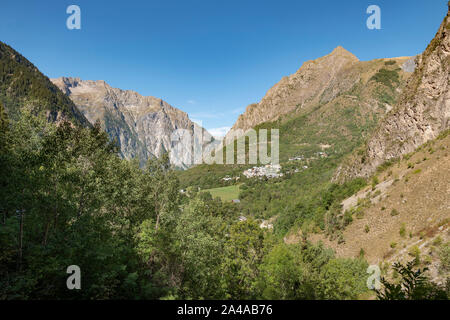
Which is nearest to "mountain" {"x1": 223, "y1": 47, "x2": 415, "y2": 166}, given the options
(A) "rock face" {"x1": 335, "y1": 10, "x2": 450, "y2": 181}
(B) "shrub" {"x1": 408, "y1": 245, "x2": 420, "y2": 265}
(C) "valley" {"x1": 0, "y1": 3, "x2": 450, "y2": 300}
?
(A) "rock face" {"x1": 335, "y1": 10, "x2": 450, "y2": 181}

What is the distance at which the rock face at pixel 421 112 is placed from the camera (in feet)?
97.0

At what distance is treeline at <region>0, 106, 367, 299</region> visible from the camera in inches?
354

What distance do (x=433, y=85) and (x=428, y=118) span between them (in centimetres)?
552

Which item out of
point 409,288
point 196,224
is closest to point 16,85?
point 196,224

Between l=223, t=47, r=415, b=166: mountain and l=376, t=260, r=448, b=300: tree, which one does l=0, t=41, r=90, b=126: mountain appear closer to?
l=376, t=260, r=448, b=300: tree

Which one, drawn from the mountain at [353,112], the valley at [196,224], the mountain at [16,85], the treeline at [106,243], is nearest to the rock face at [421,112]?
the valley at [196,224]

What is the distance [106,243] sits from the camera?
1184 centimetres

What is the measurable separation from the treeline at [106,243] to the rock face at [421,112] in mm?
22897

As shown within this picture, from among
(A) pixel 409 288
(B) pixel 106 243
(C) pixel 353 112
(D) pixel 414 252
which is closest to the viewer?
(A) pixel 409 288

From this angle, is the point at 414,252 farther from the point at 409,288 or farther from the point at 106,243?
the point at 106,243

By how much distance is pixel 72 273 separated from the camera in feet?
29.9

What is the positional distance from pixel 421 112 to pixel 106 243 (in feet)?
140

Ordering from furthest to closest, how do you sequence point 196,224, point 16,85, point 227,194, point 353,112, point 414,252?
1. point 353,112
2. point 16,85
3. point 227,194
4. point 196,224
5. point 414,252

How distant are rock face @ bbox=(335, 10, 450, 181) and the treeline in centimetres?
2290
